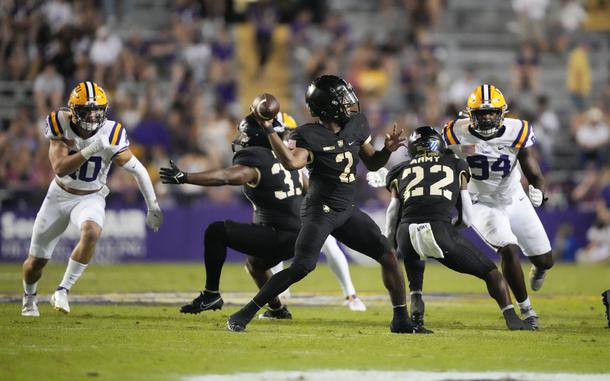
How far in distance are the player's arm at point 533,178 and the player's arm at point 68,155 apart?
3.55 m

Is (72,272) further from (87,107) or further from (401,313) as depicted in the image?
(401,313)

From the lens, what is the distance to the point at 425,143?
8945 mm

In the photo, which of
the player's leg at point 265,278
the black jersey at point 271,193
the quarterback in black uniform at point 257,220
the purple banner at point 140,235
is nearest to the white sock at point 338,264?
the player's leg at point 265,278

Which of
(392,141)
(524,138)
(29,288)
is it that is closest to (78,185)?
(29,288)

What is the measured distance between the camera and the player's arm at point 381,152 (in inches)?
329

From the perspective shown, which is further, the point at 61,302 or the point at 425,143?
the point at 61,302

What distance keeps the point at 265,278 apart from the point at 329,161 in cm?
179

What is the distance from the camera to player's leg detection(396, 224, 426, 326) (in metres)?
8.88

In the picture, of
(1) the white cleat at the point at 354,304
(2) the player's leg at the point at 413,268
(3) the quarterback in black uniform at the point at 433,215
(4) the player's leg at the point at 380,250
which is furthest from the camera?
(1) the white cleat at the point at 354,304

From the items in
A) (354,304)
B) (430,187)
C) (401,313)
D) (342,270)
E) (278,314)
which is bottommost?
(354,304)

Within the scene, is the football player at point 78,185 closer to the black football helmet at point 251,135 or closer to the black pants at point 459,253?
the black football helmet at point 251,135

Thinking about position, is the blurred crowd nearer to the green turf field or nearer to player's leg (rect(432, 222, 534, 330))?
the green turf field

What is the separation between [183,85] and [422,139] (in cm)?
1096

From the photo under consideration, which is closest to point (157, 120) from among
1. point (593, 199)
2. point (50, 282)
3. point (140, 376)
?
point (50, 282)
